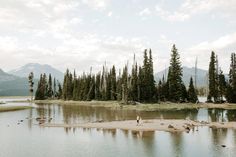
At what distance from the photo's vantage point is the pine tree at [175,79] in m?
122

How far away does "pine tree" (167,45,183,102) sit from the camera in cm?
12162

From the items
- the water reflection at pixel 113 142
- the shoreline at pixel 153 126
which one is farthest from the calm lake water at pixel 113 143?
the shoreline at pixel 153 126

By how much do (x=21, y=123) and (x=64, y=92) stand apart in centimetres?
9518

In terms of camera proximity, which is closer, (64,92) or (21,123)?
(21,123)

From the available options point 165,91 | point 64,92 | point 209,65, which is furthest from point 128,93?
point 64,92

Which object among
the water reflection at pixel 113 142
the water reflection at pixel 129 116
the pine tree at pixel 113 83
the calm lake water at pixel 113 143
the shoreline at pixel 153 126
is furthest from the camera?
the pine tree at pixel 113 83

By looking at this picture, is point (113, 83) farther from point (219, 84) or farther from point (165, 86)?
point (219, 84)

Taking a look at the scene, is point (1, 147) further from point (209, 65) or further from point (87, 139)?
point (209, 65)

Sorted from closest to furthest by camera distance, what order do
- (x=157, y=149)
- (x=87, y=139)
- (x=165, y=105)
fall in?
(x=157, y=149)
(x=87, y=139)
(x=165, y=105)

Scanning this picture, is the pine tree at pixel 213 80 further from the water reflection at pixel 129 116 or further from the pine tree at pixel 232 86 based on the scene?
the water reflection at pixel 129 116

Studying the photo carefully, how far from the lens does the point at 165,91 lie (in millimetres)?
126000

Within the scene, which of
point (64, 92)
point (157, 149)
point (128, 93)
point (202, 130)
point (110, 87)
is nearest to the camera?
point (157, 149)

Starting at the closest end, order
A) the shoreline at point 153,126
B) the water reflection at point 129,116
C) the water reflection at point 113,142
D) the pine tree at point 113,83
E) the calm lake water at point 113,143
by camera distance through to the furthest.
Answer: the calm lake water at point 113,143, the water reflection at point 113,142, the shoreline at point 153,126, the water reflection at point 129,116, the pine tree at point 113,83

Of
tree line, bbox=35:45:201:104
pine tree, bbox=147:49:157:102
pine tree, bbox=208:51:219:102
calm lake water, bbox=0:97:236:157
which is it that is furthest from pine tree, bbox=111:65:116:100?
calm lake water, bbox=0:97:236:157
